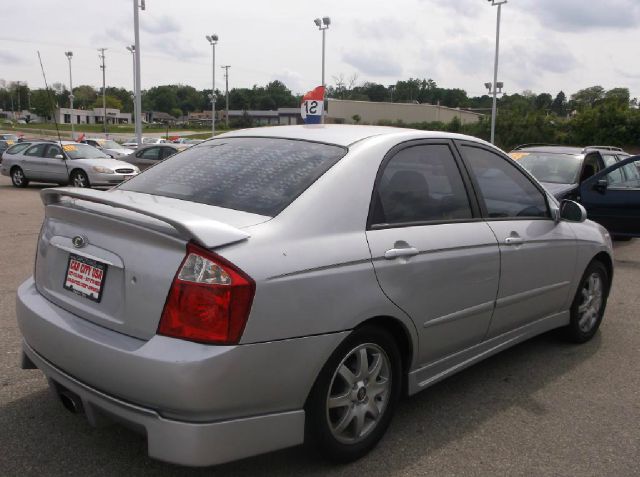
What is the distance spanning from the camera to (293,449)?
3.04 meters

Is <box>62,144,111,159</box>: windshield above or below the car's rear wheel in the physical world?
above

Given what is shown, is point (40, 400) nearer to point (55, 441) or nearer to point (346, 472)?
point (55, 441)

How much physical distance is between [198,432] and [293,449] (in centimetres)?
86

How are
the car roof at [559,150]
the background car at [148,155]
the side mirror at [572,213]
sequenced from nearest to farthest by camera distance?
the side mirror at [572,213], the car roof at [559,150], the background car at [148,155]

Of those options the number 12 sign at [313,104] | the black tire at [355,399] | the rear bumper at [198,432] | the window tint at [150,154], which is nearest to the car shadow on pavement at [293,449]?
the black tire at [355,399]

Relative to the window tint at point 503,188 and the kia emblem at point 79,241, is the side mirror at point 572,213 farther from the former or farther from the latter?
the kia emblem at point 79,241

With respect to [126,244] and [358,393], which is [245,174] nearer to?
[126,244]

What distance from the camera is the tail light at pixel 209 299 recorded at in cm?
233

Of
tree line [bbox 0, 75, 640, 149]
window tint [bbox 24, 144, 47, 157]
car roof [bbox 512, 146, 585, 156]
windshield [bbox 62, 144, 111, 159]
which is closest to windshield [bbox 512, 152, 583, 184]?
car roof [bbox 512, 146, 585, 156]

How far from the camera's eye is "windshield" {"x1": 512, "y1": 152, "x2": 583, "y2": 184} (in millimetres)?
9961

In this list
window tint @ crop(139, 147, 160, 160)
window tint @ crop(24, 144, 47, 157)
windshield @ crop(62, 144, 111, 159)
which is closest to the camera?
windshield @ crop(62, 144, 111, 159)

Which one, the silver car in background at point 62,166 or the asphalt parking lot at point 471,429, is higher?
the silver car in background at point 62,166

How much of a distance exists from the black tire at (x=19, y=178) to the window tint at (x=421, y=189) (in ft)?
58.9

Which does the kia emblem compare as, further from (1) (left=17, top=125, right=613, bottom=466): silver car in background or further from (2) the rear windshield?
(2) the rear windshield
